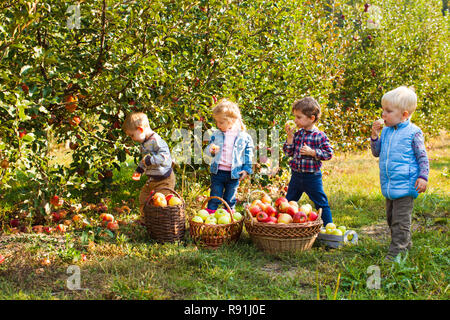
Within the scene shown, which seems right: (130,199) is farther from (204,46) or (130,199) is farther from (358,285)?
(358,285)

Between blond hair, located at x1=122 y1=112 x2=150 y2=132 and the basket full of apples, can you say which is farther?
blond hair, located at x1=122 y1=112 x2=150 y2=132

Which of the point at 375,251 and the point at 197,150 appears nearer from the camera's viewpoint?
the point at 375,251

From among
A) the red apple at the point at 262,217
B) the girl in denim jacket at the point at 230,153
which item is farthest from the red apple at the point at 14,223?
the red apple at the point at 262,217

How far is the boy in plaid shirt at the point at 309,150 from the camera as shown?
391 centimetres

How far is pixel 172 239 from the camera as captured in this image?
3611 mm

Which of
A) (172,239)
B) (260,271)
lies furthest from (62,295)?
(260,271)

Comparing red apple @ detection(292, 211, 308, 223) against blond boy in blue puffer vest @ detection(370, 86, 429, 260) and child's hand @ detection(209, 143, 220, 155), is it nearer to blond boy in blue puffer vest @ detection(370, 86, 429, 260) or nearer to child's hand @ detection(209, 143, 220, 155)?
blond boy in blue puffer vest @ detection(370, 86, 429, 260)

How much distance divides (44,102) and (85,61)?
24.2 inches

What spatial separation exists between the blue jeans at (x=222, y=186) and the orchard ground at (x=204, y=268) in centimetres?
56

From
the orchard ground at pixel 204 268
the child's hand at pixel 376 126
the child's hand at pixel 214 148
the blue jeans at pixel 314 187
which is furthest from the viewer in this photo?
the child's hand at pixel 214 148

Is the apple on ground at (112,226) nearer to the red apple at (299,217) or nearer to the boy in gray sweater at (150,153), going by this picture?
the boy in gray sweater at (150,153)

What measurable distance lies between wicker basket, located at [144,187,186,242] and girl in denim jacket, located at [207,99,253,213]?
0.71m

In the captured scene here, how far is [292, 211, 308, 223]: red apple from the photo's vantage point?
350 centimetres

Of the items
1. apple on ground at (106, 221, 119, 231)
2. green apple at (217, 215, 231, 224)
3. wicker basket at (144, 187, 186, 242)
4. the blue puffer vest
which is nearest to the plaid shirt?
the blue puffer vest
